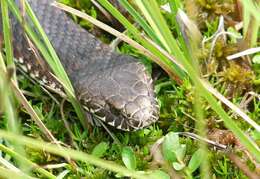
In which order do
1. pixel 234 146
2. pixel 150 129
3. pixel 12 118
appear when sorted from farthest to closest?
pixel 150 129 → pixel 234 146 → pixel 12 118

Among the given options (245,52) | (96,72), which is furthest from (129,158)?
(245,52)

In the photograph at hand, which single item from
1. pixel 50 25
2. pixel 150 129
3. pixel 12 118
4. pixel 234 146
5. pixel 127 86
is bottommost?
pixel 234 146

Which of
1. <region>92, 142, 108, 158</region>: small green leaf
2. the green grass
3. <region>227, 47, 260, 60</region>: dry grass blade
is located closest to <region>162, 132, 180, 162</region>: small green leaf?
the green grass

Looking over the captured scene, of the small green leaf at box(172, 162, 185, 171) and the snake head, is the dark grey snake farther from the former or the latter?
the small green leaf at box(172, 162, 185, 171)

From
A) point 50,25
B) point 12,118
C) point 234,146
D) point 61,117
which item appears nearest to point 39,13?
point 50,25

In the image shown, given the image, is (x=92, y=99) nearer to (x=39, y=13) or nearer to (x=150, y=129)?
(x=150, y=129)

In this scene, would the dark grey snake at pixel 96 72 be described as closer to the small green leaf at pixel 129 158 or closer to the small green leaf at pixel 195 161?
the small green leaf at pixel 129 158

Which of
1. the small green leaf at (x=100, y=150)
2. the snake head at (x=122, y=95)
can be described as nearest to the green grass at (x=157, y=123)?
the small green leaf at (x=100, y=150)
